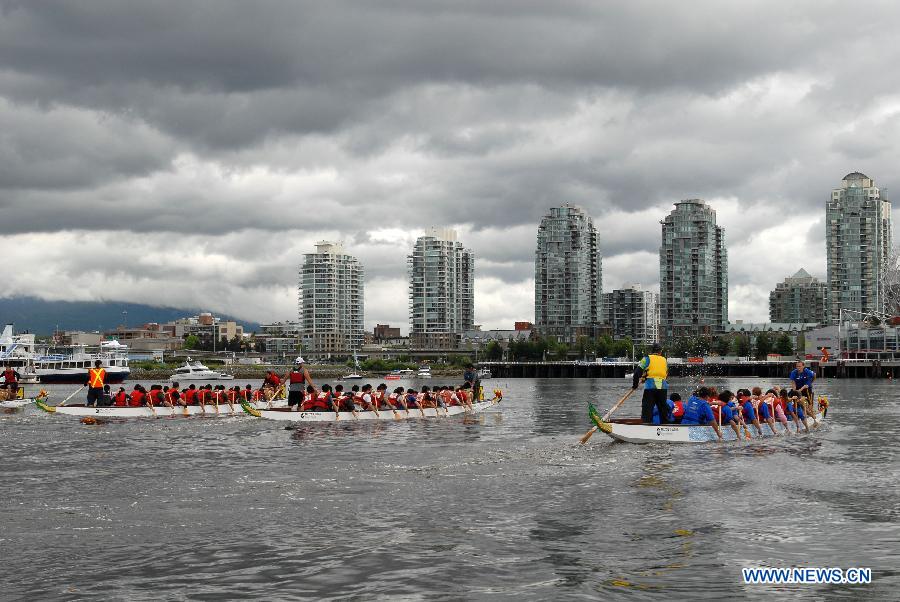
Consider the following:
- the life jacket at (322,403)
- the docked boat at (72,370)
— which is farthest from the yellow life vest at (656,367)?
the docked boat at (72,370)

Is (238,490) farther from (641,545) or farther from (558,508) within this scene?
(641,545)

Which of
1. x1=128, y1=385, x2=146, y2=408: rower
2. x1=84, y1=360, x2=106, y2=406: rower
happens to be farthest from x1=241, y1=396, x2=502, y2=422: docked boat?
x1=84, y1=360, x2=106, y2=406: rower

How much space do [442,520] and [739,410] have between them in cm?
1980

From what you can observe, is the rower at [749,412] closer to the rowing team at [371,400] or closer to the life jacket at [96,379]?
the rowing team at [371,400]

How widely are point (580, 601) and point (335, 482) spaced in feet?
40.0

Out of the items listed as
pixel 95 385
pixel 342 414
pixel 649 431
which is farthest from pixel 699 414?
pixel 95 385

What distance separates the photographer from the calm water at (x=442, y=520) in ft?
46.4

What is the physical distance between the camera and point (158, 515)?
1958 centimetres

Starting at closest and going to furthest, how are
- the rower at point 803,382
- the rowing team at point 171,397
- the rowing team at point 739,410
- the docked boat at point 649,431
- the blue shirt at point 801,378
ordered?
the docked boat at point 649,431, the rowing team at point 739,410, the rower at point 803,382, the blue shirt at point 801,378, the rowing team at point 171,397

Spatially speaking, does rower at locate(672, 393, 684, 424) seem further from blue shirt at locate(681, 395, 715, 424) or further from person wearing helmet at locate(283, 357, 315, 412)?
person wearing helmet at locate(283, 357, 315, 412)

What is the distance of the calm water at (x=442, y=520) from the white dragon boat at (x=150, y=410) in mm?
14216

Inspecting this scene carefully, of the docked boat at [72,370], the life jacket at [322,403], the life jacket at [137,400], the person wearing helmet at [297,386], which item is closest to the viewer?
the life jacket at [322,403]

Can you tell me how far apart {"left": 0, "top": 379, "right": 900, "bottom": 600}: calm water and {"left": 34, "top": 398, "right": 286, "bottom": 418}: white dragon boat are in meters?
14.2

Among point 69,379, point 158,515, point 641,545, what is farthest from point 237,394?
point 69,379
